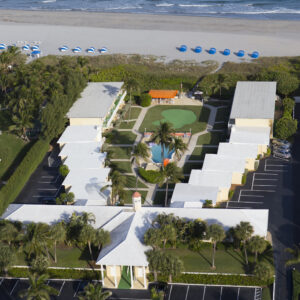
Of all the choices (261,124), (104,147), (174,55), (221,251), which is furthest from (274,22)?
(221,251)

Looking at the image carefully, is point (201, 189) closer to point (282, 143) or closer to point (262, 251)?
point (262, 251)

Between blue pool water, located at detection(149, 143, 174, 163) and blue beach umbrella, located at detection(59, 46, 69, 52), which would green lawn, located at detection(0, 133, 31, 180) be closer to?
blue pool water, located at detection(149, 143, 174, 163)

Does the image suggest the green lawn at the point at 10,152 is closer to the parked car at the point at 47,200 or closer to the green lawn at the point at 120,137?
the parked car at the point at 47,200

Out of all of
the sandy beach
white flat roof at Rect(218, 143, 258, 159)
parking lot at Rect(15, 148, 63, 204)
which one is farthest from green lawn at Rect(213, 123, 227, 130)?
the sandy beach

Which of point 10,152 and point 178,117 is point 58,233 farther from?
point 178,117

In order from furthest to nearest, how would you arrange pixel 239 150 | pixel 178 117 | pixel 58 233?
pixel 178 117, pixel 239 150, pixel 58 233

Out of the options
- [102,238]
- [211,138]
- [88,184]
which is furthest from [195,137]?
Result: [102,238]
